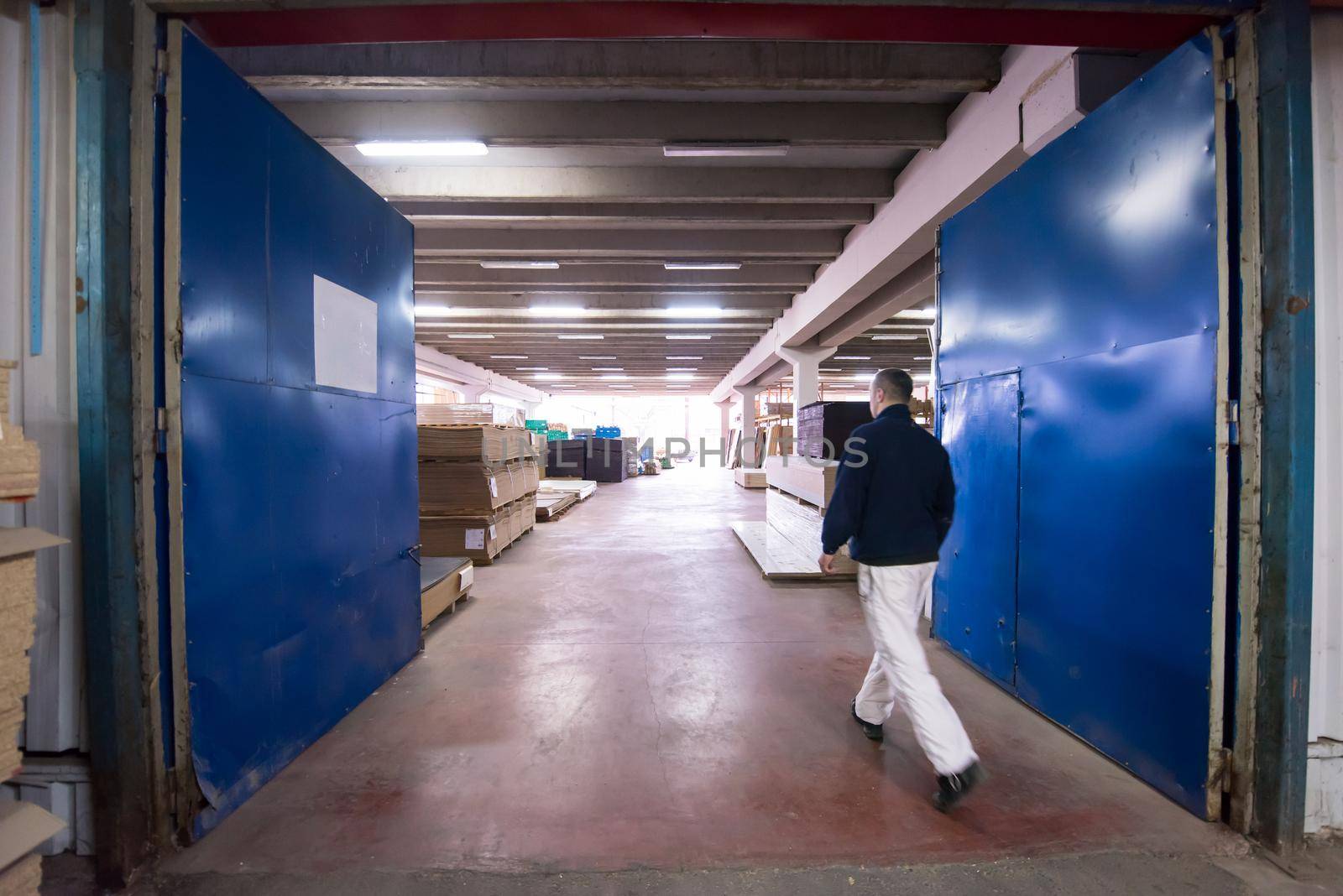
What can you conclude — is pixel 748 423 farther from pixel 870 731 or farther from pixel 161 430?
pixel 161 430

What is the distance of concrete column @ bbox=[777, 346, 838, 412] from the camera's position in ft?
→ 41.2

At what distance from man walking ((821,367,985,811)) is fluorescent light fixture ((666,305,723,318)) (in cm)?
909

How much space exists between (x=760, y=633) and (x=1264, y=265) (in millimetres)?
3547

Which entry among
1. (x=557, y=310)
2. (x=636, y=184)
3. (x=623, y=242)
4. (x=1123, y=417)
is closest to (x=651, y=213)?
(x=636, y=184)

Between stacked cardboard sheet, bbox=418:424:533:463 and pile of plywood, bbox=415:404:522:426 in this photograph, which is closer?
stacked cardboard sheet, bbox=418:424:533:463

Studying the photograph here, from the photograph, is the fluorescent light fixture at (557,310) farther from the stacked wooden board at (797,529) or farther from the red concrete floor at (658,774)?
the red concrete floor at (658,774)

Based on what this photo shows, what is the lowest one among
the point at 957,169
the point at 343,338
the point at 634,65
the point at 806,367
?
the point at 343,338

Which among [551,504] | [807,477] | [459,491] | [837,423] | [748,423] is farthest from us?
[748,423]

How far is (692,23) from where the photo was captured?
8.04 ft

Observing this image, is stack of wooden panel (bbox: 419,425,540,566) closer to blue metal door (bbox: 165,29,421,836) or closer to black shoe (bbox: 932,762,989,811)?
blue metal door (bbox: 165,29,421,836)

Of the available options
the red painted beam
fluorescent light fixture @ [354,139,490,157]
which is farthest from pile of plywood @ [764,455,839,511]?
fluorescent light fixture @ [354,139,490,157]

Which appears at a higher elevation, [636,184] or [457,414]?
[636,184]

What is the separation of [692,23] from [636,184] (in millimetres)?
3432

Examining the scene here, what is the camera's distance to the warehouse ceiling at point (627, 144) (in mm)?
3883
